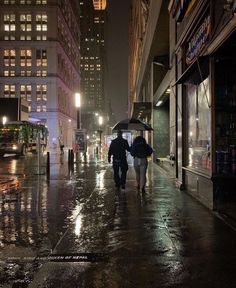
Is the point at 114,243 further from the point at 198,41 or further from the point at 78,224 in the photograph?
the point at 198,41

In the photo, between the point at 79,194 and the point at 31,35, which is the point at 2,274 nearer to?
the point at 79,194

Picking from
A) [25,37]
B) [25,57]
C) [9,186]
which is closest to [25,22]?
[25,37]

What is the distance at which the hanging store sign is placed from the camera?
1086 cm

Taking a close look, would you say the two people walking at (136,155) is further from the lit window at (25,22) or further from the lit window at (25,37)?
the lit window at (25,22)

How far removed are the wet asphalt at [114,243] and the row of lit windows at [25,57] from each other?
97991mm

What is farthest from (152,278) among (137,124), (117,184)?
(137,124)

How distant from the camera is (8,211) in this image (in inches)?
416

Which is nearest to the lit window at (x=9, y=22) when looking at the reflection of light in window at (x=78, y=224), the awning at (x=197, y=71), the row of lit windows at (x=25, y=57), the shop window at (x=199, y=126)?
the row of lit windows at (x=25, y=57)

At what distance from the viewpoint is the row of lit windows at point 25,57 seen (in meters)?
107

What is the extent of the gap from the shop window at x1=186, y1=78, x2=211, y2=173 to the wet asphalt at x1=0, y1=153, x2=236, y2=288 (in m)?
1.15

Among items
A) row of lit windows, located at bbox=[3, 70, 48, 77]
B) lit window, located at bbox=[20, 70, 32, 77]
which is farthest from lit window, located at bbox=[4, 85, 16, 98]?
lit window, located at bbox=[20, 70, 32, 77]

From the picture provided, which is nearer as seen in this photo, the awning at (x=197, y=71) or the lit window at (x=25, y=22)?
the awning at (x=197, y=71)

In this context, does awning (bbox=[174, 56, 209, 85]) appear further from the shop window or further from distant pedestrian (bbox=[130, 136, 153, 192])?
distant pedestrian (bbox=[130, 136, 153, 192])

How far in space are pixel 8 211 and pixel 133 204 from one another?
3067 millimetres
